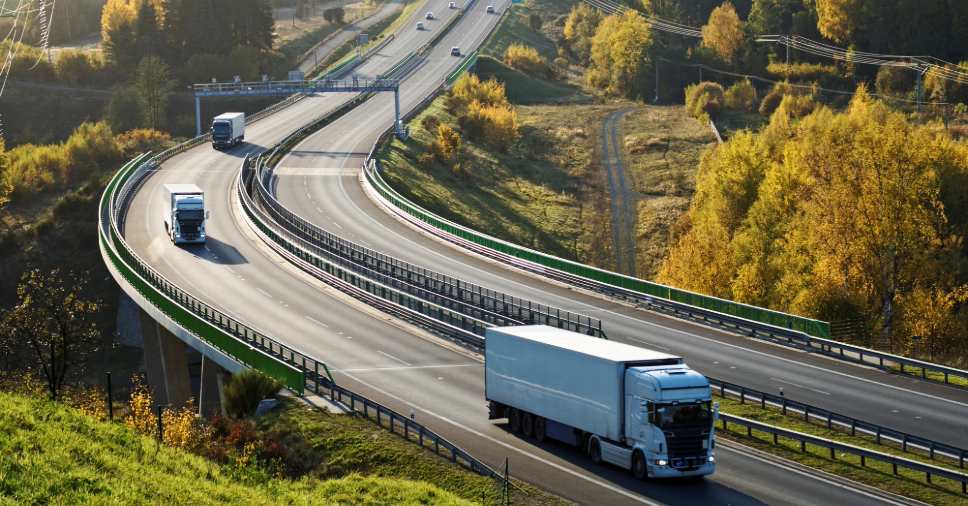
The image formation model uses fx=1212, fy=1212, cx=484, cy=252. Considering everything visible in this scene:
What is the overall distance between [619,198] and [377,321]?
200ft

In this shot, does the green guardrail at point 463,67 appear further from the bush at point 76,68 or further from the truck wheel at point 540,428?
the truck wheel at point 540,428

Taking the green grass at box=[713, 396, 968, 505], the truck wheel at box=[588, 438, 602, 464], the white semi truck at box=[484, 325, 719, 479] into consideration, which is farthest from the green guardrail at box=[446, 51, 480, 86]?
the truck wheel at box=[588, 438, 602, 464]

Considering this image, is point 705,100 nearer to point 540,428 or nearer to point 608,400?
point 540,428

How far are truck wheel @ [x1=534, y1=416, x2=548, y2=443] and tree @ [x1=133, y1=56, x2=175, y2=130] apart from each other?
339 ft

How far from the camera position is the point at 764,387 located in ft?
155

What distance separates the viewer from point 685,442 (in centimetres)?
3509

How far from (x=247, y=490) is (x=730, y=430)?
686 inches

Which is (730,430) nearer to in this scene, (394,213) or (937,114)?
(394,213)

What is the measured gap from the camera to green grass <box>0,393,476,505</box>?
93.2 ft

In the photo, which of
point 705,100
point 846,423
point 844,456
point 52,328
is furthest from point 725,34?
point 844,456

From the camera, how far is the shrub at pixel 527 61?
172500mm

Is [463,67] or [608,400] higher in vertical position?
[463,67]

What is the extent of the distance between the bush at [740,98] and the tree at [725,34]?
45.1 feet

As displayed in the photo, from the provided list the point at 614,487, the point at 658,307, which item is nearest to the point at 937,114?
the point at 658,307
